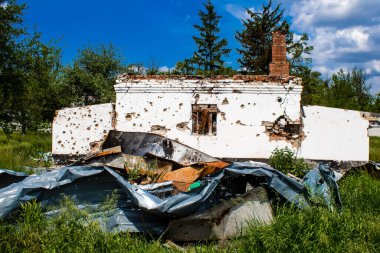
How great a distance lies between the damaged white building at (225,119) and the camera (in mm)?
11023

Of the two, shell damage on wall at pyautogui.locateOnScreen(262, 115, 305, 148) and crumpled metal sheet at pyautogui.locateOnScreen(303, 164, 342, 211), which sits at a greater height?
shell damage on wall at pyautogui.locateOnScreen(262, 115, 305, 148)

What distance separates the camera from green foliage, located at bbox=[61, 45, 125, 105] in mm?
23969

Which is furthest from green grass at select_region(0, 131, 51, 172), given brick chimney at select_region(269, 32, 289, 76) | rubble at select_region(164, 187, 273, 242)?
brick chimney at select_region(269, 32, 289, 76)

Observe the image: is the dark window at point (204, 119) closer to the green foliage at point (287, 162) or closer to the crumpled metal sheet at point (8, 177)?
the green foliage at point (287, 162)

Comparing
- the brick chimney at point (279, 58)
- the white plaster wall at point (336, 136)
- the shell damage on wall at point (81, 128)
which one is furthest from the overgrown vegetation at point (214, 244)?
the brick chimney at point (279, 58)

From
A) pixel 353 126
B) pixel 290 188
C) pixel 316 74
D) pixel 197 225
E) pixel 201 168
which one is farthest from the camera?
pixel 316 74

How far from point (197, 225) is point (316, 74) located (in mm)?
31444

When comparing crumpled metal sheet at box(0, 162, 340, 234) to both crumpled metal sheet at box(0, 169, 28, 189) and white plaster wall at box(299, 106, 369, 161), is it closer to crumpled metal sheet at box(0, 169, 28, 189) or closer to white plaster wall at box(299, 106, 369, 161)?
crumpled metal sheet at box(0, 169, 28, 189)

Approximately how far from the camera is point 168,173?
6418 millimetres

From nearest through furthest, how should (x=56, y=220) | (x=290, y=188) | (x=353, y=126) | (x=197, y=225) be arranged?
(x=56, y=220) → (x=197, y=225) → (x=290, y=188) → (x=353, y=126)

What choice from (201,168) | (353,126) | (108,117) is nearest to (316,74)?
(353,126)

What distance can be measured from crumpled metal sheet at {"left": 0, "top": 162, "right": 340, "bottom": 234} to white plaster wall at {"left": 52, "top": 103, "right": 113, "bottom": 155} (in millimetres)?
6400

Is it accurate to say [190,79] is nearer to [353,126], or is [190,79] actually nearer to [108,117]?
[108,117]

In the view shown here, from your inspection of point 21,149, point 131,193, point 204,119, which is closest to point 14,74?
point 21,149
